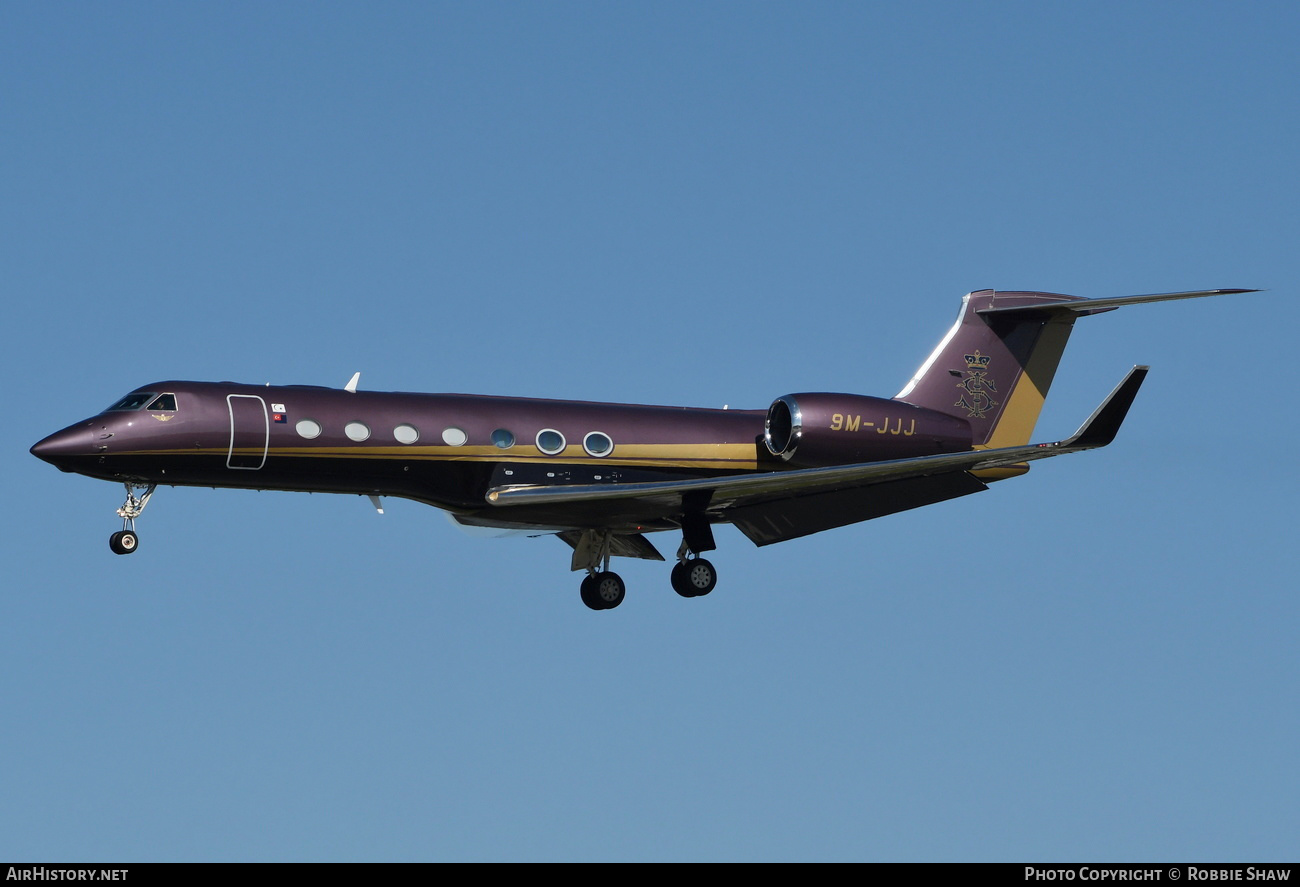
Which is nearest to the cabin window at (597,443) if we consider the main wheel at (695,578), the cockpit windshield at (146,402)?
the main wheel at (695,578)

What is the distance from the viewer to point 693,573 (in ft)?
110

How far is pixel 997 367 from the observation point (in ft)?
118

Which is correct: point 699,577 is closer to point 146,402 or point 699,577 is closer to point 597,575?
point 597,575

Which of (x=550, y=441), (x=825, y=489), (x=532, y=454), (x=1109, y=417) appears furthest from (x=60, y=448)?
(x=1109, y=417)

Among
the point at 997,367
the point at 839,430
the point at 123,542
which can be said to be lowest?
the point at 123,542

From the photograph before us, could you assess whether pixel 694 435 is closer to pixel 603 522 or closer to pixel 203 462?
pixel 603 522

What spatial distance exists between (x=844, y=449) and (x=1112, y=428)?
582 cm

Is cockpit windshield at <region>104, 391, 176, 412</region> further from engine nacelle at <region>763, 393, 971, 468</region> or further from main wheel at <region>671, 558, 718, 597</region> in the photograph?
engine nacelle at <region>763, 393, 971, 468</region>

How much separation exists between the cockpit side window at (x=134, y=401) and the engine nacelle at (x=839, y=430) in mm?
10702

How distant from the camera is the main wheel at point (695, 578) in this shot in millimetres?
33438

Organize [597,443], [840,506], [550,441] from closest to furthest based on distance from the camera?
1. [550,441]
2. [597,443]
3. [840,506]

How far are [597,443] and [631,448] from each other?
63 centimetres
